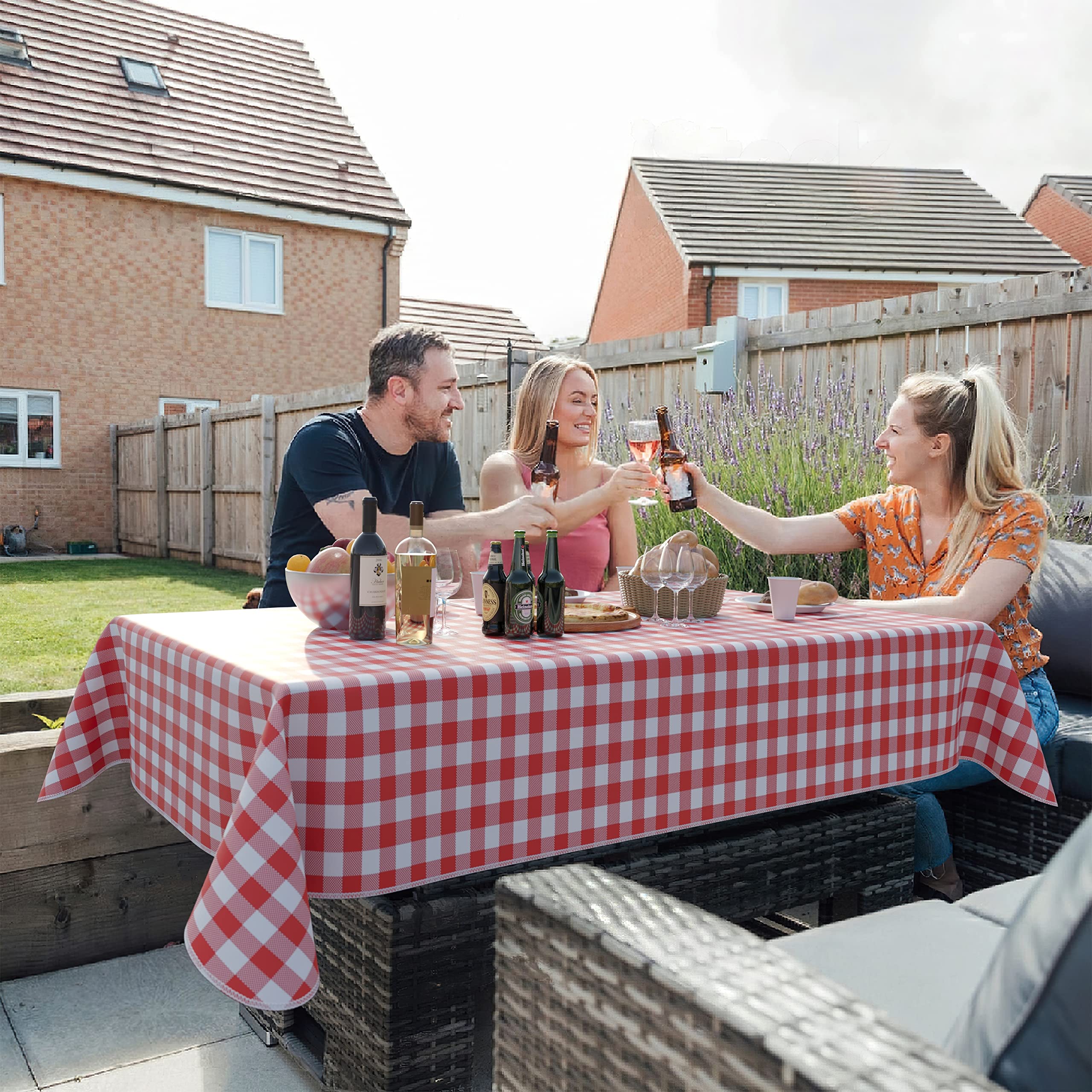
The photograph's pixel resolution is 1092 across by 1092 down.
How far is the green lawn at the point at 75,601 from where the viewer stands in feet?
18.0

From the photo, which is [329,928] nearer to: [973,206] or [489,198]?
[973,206]

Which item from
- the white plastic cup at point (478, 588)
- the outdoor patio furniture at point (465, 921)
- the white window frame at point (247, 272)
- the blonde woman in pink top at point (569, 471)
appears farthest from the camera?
the white window frame at point (247, 272)

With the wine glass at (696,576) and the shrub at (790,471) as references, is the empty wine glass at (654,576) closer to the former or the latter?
the wine glass at (696,576)

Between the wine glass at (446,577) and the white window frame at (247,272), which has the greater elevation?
the white window frame at (247,272)

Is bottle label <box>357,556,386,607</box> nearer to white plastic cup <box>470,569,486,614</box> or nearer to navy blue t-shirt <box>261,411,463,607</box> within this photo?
white plastic cup <box>470,569,486,614</box>

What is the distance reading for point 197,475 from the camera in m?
13.3

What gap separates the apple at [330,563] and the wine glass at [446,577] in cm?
19

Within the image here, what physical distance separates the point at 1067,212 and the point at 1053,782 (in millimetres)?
27005

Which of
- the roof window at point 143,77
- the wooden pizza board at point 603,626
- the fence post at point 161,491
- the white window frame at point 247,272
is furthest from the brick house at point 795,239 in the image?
the wooden pizza board at point 603,626

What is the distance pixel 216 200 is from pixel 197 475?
462cm

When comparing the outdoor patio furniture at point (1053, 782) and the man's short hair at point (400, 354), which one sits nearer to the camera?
the outdoor patio furniture at point (1053, 782)

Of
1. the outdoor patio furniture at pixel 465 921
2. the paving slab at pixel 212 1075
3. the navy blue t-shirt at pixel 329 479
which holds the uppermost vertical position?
the navy blue t-shirt at pixel 329 479

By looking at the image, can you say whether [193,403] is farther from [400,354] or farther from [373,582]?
[373,582]

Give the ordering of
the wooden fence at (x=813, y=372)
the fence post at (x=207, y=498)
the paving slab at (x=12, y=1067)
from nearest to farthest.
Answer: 1. the paving slab at (x=12, y=1067)
2. the wooden fence at (x=813, y=372)
3. the fence post at (x=207, y=498)
